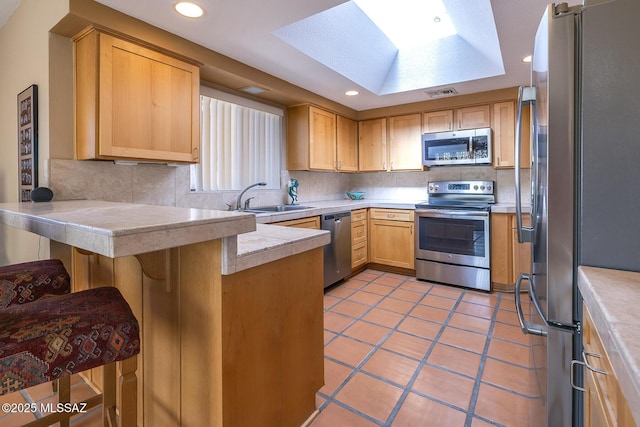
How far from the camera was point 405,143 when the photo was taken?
425 cm

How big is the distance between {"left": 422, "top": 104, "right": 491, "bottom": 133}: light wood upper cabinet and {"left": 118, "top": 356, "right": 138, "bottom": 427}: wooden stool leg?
4003mm

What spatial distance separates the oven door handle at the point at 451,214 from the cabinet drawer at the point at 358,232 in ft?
2.33

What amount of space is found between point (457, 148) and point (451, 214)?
86 cm

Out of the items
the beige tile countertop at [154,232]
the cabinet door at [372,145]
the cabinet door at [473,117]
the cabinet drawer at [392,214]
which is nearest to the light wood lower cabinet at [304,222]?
the cabinet drawer at [392,214]

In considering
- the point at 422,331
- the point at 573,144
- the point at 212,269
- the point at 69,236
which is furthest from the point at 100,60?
the point at 422,331

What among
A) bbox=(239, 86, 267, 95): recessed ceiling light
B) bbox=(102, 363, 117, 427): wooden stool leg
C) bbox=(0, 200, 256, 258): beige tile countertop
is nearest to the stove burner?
bbox=(239, 86, 267, 95): recessed ceiling light

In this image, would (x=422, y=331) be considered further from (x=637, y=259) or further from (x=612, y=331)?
(x=612, y=331)

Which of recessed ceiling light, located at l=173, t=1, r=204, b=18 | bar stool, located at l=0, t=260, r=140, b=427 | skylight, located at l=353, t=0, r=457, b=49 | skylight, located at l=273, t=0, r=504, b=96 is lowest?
bar stool, located at l=0, t=260, r=140, b=427

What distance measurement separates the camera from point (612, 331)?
1.81 feet

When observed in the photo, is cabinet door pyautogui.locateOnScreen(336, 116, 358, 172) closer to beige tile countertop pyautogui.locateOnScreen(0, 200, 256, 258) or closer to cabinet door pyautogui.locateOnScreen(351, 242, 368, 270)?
cabinet door pyautogui.locateOnScreen(351, 242, 368, 270)

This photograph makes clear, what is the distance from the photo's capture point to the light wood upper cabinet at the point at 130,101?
6.18 ft

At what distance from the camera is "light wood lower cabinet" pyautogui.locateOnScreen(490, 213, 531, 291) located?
329 centimetres

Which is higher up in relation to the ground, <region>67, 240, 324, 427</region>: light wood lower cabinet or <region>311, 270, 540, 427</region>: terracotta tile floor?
<region>67, 240, 324, 427</region>: light wood lower cabinet

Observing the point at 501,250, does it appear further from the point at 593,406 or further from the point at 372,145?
the point at 593,406
